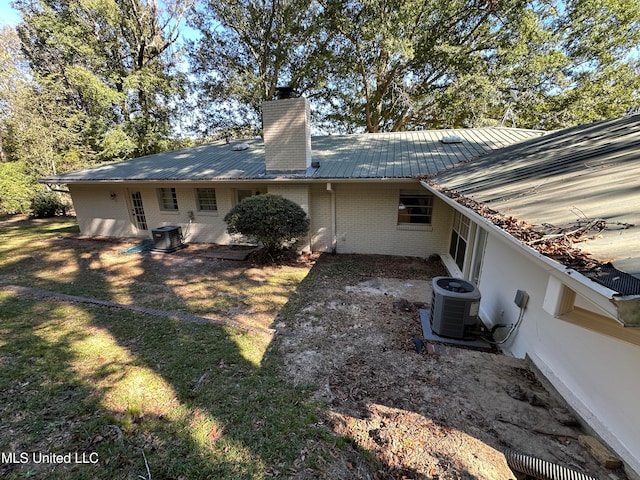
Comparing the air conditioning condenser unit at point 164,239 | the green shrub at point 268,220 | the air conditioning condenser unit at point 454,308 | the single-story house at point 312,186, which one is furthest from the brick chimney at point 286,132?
the air conditioning condenser unit at point 454,308

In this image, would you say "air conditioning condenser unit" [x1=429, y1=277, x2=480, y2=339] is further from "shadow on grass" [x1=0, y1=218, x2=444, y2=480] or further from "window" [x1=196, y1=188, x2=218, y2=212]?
"window" [x1=196, y1=188, x2=218, y2=212]

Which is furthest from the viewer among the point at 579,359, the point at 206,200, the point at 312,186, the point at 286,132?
the point at 206,200

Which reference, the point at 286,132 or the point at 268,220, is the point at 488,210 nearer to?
the point at 268,220

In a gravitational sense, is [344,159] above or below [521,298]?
above

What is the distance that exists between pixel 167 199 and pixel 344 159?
22.7 feet

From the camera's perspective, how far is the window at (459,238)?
21.0 feet

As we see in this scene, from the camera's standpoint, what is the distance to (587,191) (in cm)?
233

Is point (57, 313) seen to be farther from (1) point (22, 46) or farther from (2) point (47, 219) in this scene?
(1) point (22, 46)

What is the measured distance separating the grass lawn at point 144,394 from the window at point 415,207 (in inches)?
185

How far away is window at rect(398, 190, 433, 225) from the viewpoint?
27.0 feet

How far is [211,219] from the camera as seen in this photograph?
1018 cm

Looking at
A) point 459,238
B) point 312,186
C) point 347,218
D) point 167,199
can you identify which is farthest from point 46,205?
point 459,238

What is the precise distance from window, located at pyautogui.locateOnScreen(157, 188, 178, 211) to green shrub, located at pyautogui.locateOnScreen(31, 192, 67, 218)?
10607 mm

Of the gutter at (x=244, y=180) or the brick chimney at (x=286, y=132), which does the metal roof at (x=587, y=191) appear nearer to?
the gutter at (x=244, y=180)
